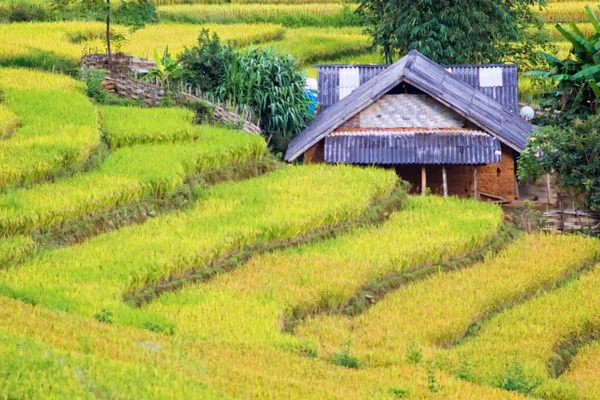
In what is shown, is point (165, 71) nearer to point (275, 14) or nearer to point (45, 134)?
point (45, 134)

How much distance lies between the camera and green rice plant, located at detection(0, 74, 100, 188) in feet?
52.1

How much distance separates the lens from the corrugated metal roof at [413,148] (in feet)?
68.3

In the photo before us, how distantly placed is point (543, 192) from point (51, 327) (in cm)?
1278

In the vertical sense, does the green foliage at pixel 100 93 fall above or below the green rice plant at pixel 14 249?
above

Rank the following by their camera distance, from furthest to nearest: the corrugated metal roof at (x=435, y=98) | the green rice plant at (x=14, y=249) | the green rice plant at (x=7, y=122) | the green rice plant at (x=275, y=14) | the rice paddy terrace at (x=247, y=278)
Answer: the green rice plant at (x=275, y=14) → the corrugated metal roof at (x=435, y=98) → the green rice plant at (x=7, y=122) → the green rice plant at (x=14, y=249) → the rice paddy terrace at (x=247, y=278)

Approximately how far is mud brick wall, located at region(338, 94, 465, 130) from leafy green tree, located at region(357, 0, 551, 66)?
458 centimetres

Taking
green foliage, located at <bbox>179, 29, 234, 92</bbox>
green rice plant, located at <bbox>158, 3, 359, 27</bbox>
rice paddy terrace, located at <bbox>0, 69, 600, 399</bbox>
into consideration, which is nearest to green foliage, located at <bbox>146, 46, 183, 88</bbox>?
green foliage, located at <bbox>179, 29, 234, 92</bbox>

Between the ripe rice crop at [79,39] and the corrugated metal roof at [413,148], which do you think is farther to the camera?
the ripe rice crop at [79,39]

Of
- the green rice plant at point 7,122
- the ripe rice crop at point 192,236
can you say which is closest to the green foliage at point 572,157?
the ripe rice crop at point 192,236

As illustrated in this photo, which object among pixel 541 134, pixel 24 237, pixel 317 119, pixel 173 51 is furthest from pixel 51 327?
pixel 173 51

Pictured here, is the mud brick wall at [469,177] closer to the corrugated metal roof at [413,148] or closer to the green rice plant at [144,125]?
the corrugated metal roof at [413,148]

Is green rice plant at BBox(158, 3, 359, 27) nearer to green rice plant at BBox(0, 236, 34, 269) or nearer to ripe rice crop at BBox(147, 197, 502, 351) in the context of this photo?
ripe rice crop at BBox(147, 197, 502, 351)

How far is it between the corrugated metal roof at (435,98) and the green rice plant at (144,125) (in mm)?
2202

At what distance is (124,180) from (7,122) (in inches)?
93.5
